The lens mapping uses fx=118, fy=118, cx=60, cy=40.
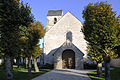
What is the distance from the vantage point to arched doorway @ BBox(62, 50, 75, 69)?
26316mm

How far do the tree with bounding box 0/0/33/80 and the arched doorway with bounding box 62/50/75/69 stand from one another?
17.1m

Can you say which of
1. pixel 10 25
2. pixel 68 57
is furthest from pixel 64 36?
pixel 10 25

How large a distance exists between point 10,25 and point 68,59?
18.3 m

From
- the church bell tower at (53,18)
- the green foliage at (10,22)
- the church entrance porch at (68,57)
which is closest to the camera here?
the green foliage at (10,22)

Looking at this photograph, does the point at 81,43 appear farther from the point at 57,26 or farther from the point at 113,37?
the point at 113,37

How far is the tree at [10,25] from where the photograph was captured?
9.81 m

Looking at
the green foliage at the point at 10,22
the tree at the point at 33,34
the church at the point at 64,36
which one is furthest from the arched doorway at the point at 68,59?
the green foliage at the point at 10,22

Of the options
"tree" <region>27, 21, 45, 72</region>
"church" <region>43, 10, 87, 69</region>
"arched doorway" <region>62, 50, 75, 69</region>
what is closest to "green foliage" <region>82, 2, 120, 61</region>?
"tree" <region>27, 21, 45, 72</region>

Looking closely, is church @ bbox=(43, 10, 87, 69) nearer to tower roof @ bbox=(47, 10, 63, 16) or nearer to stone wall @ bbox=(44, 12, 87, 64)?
stone wall @ bbox=(44, 12, 87, 64)

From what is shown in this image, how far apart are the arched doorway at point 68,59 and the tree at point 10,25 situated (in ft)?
56.0

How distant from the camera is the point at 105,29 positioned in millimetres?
10297

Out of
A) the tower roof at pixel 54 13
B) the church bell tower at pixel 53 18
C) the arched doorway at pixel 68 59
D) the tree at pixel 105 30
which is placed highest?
the tower roof at pixel 54 13

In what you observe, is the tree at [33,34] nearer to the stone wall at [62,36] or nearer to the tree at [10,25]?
the tree at [10,25]

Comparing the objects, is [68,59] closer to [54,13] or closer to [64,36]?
[64,36]
